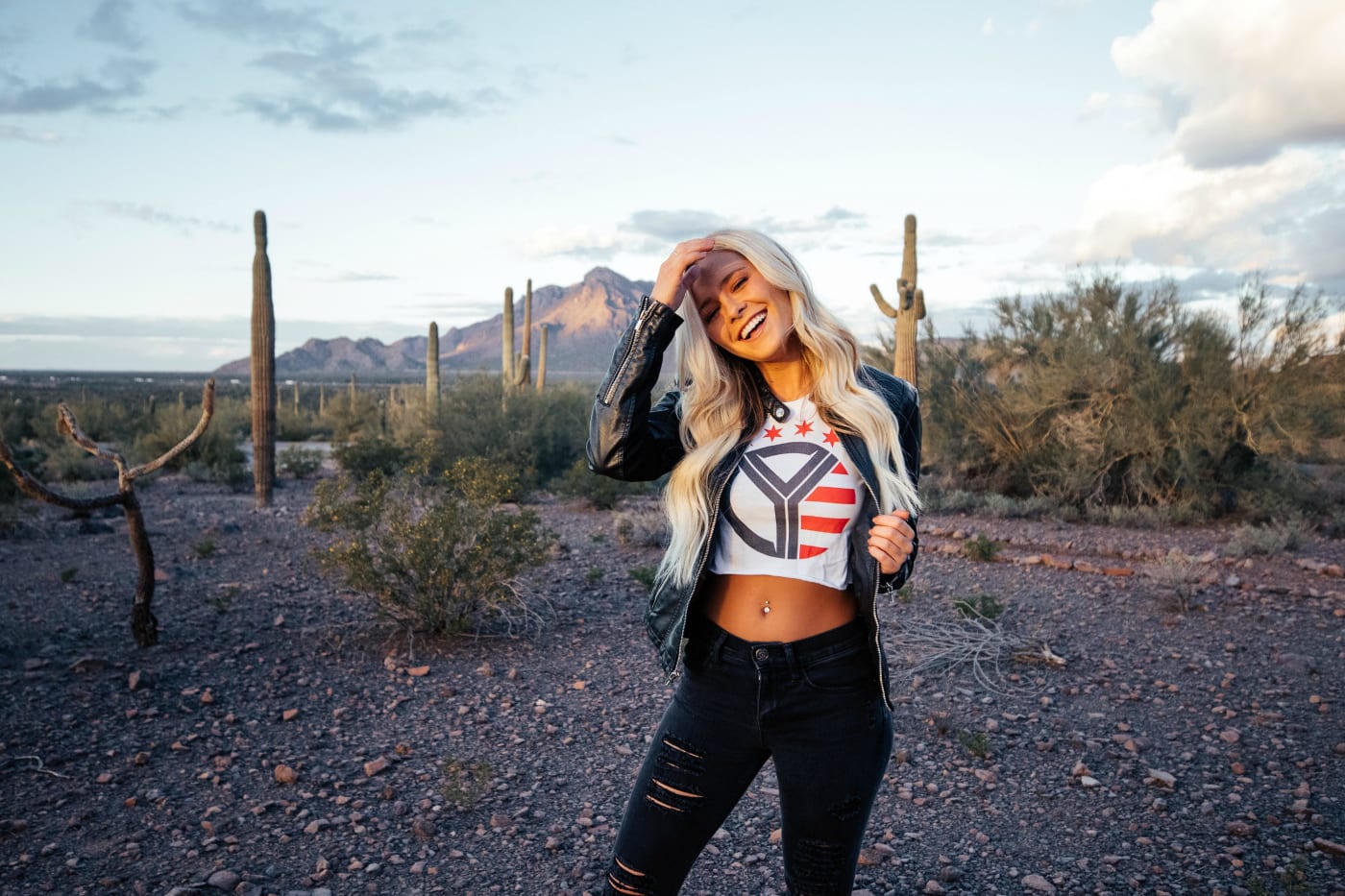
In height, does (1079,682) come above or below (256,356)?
below

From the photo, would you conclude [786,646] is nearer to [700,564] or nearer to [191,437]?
[700,564]

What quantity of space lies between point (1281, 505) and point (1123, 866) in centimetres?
849

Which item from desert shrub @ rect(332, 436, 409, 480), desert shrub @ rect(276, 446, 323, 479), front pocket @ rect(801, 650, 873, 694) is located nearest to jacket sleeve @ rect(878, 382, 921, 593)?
front pocket @ rect(801, 650, 873, 694)

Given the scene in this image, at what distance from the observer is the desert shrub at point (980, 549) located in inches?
336

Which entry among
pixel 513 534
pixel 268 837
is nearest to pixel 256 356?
pixel 513 534

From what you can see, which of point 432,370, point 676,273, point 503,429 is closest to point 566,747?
point 676,273

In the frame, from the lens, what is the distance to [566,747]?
180 inches

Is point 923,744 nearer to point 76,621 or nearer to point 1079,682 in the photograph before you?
point 1079,682

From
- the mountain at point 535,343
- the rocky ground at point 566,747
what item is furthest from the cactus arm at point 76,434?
the mountain at point 535,343

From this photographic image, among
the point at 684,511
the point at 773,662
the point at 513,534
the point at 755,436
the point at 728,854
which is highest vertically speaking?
the point at 755,436

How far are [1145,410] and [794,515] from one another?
34.9 ft

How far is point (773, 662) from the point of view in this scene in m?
1.89

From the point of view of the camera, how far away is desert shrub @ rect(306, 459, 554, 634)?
6004 millimetres

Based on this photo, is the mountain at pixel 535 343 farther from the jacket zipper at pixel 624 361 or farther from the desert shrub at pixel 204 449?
the jacket zipper at pixel 624 361
